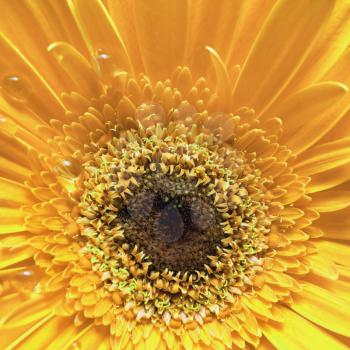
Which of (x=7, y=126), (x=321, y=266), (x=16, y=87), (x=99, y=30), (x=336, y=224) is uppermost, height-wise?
(x=99, y=30)

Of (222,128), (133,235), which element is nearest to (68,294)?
(133,235)

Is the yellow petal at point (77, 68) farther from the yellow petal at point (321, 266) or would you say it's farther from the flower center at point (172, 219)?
the yellow petal at point (321, 266)

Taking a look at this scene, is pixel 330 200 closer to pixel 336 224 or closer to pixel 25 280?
pixel 336 224

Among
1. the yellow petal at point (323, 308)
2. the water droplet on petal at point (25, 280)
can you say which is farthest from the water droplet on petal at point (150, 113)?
the yellow petal at point (323, 308)

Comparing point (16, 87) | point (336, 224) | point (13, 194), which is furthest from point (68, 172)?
point (336, 224)

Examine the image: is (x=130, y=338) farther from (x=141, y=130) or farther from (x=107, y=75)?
(x=107, y=75)
